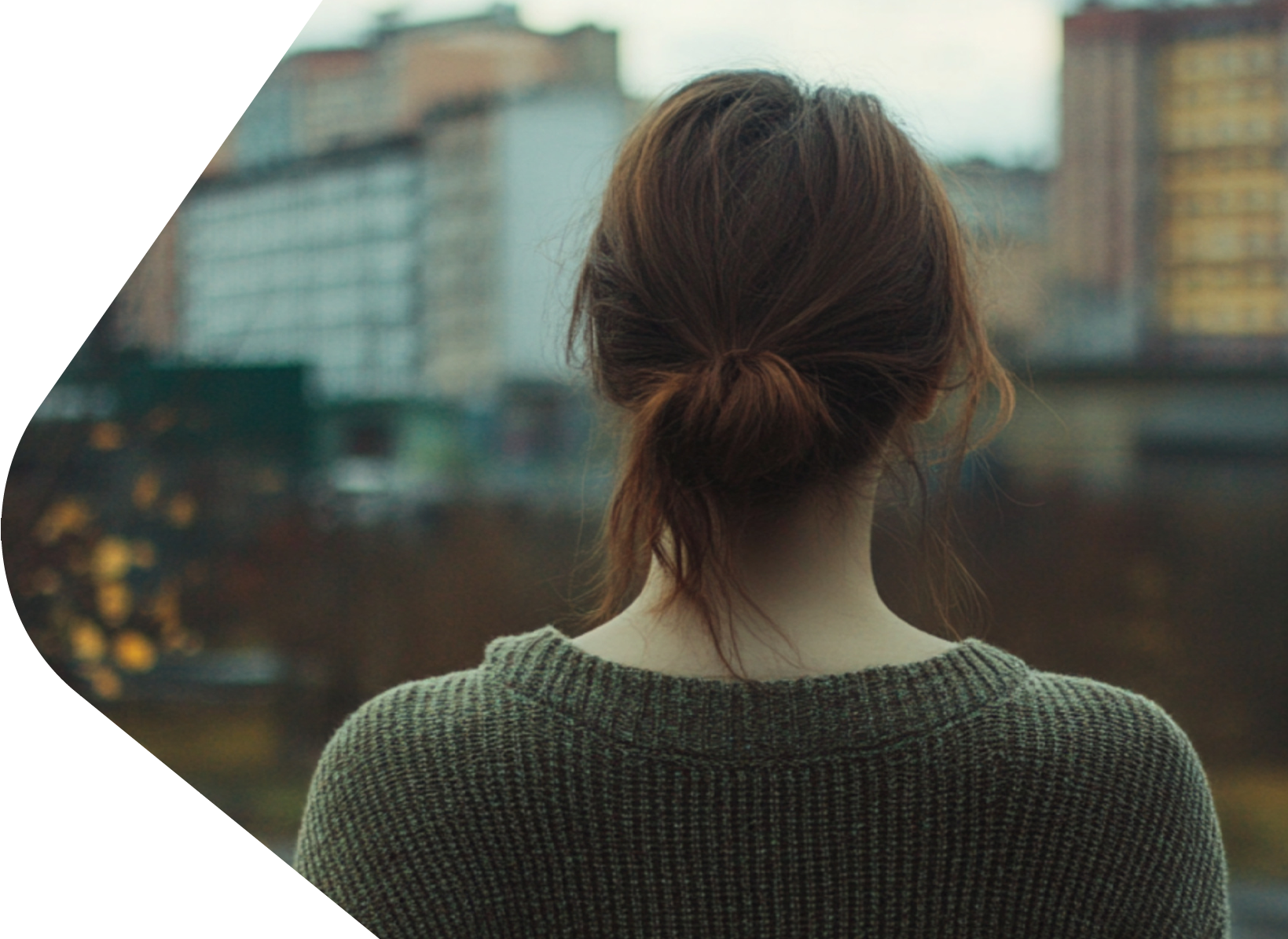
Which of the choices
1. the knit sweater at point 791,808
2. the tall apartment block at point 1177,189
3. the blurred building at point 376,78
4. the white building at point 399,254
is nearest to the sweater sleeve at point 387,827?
the knit sweater at point 791,808

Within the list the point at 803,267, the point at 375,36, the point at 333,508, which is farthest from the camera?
the point at 375,36

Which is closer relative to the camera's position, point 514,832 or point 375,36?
point 514,832

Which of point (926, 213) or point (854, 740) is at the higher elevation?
point (926, 213)

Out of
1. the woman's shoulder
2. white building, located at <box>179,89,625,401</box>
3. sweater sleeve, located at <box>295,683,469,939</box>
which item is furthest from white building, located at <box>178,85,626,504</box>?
the woman's shoulder

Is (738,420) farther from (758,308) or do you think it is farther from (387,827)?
(387,827)

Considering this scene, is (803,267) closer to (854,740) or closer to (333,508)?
(854,740)

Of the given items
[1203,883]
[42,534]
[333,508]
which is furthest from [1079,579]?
[1203,883]

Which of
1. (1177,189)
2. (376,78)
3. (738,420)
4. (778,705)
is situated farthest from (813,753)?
(376,78)
